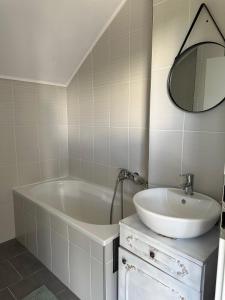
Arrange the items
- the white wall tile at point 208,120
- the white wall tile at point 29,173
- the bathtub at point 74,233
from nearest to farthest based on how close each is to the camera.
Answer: the white wall tile at point 208,120, the bathtub at point 74,233, the white wall tile at point 29,173

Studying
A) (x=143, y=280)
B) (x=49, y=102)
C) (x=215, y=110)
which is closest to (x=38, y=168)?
(x=49, y=102)

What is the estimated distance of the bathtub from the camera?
143 cm

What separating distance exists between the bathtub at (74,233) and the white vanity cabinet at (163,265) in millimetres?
129

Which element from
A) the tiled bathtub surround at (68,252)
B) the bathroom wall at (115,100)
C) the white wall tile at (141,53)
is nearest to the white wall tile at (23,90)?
the bathroom wall at (115,100)

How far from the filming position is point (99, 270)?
1.42m

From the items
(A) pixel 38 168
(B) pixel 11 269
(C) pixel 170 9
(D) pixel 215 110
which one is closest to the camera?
(D) pixel 215 110

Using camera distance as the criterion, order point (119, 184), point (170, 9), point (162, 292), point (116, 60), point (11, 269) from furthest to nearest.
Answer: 1. point (119, 184)
2. point (116, 60)
3. point (11, 269)
4. point (170, 9)
5. point (162, 292)

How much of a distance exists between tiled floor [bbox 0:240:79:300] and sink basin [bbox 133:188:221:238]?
1004 millimetres

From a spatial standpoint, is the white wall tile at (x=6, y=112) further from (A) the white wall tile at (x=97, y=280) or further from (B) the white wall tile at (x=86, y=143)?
(A) the white wall tile at (x=97, y=280)

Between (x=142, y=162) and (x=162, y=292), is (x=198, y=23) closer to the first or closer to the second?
(x=142, y=162)

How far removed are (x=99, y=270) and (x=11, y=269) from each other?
1072mm

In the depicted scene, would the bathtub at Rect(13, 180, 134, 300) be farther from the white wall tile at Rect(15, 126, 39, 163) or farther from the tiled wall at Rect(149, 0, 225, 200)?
the tiled wall at Rect(149, 0, 225, 200)

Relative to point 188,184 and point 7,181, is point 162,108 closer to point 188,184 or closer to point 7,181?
point 188,184

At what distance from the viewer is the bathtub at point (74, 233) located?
4.69ft
